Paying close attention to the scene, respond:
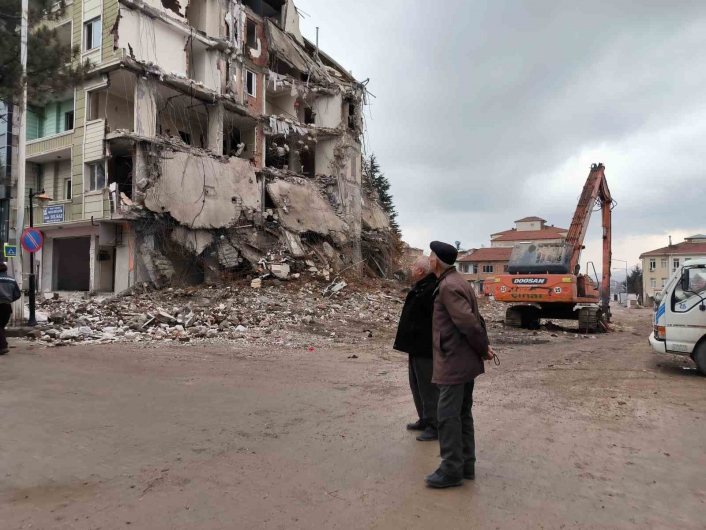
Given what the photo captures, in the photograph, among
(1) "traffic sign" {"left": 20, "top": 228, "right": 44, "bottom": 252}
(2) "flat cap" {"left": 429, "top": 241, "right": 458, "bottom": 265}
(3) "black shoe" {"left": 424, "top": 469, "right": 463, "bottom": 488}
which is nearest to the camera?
(3) "black shoe" {"left": 424, "top": 469, "right": 463, "bottom": 488}

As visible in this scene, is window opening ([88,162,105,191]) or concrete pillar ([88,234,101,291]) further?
concrete pillar ([88,234,101,291])

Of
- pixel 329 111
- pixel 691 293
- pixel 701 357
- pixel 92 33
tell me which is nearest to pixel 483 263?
pixel 329 111

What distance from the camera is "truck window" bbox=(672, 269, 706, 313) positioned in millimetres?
8469

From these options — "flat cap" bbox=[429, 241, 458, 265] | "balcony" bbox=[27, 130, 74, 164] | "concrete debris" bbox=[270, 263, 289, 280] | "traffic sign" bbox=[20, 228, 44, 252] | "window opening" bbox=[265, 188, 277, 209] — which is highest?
"balcony" bbox=[27, 130, 74, 164]

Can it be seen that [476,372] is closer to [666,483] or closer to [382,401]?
[666,483]

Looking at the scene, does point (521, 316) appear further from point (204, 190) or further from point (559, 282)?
point (204, 190)

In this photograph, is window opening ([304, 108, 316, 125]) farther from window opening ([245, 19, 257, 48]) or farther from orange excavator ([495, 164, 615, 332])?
orange excavator ([495, 164, 615, 332])

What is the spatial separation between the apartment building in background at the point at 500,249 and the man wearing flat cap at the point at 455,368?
5410 cm

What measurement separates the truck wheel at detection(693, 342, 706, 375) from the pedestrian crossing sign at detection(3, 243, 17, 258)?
1537cm

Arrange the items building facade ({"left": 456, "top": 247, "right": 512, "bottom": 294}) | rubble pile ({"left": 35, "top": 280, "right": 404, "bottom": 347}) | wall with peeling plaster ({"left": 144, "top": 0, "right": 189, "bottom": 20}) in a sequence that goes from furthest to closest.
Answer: building facade ({"left": 456, "top": 247, "right": 512, "bottom": 294}) → wall with peeling plaster ({"left": 144, "top": 0, "right": 189, "bottom": 20}) → rubble pile ({"left": 35, "top": 280, "right": 404, "bottom": 347})

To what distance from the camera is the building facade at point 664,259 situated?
65375mm

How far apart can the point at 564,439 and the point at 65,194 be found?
24410mm

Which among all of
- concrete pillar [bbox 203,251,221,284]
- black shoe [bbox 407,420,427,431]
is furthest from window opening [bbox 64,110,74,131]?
black shoe [bbox 407,420,427,431]

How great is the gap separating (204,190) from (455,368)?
758 inches
